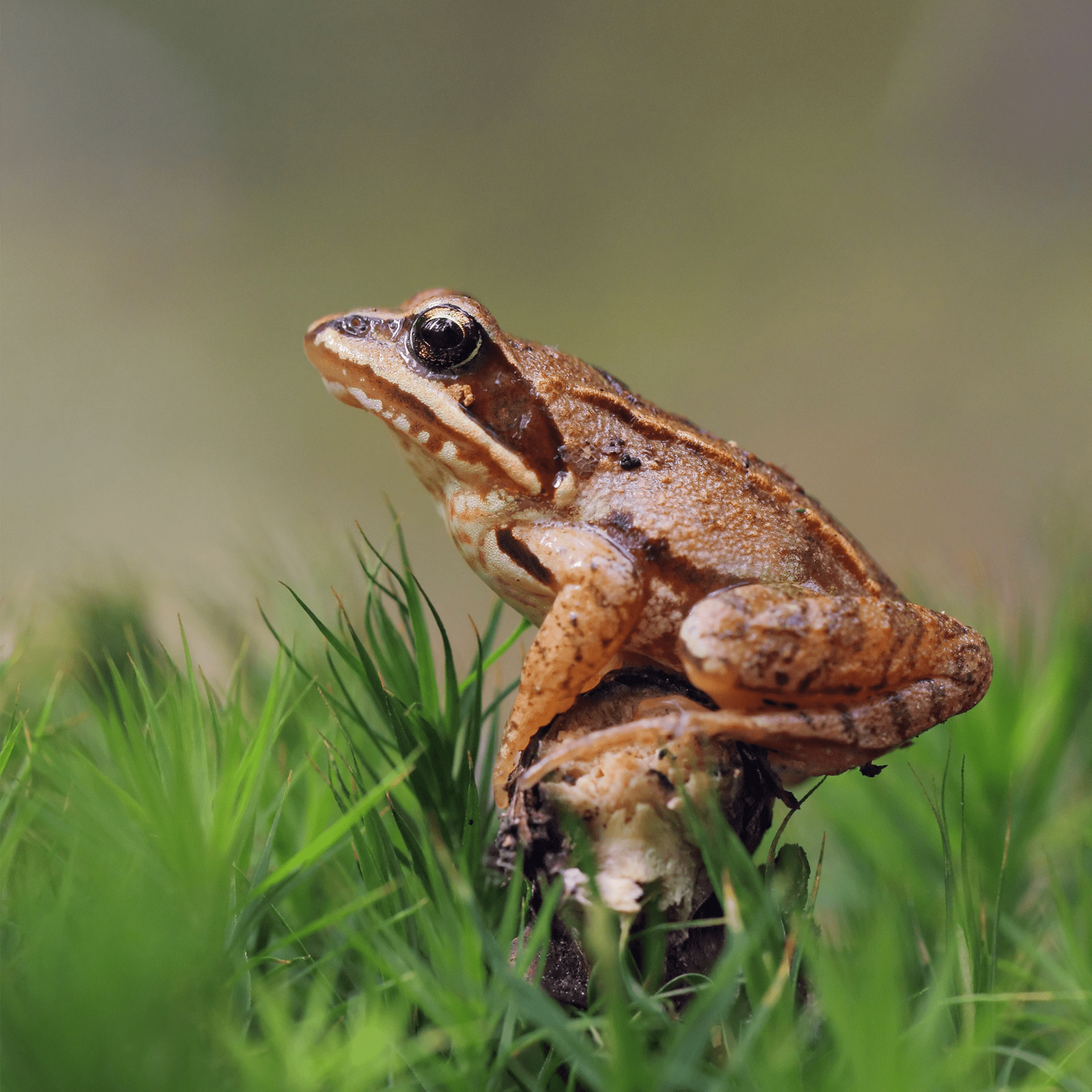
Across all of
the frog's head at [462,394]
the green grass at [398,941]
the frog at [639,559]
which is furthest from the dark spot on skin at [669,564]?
the green grass at [398,941]

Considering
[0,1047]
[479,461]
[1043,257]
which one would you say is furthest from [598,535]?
[1043,257]

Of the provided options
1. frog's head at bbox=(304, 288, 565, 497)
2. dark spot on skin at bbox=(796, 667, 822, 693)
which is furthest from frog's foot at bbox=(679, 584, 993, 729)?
frog's head at bbox=(304, 288, 565, 497)

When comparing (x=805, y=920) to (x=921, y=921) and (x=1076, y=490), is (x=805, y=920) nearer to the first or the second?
(x=921, y=921)

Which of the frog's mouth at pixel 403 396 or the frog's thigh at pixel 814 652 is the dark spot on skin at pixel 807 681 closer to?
the frog's thigh at pixel 814 652

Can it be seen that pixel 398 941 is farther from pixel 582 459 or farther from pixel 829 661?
pixel 582 459

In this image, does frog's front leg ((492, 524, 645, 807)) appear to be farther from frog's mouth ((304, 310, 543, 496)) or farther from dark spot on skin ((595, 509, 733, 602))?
frog's mouth ((304, 310, 543, 496))
